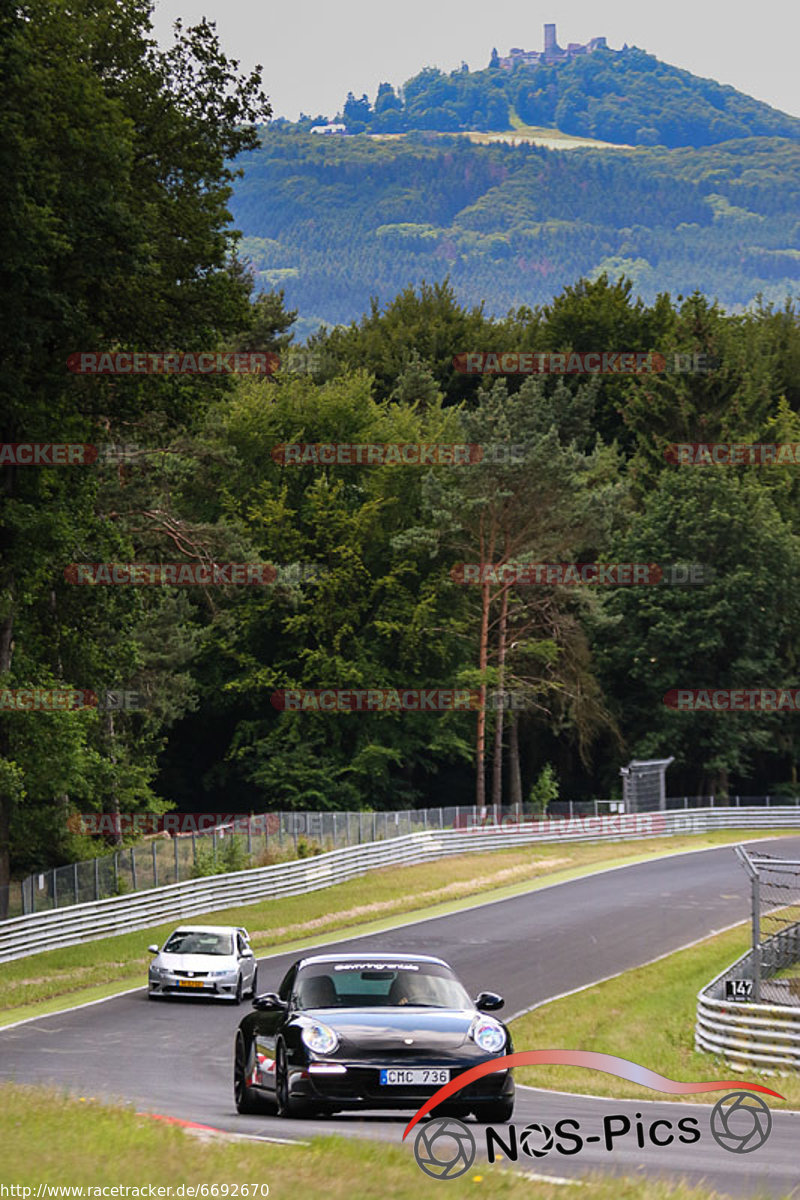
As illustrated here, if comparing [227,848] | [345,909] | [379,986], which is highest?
[379,986]

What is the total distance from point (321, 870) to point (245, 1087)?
34442mm

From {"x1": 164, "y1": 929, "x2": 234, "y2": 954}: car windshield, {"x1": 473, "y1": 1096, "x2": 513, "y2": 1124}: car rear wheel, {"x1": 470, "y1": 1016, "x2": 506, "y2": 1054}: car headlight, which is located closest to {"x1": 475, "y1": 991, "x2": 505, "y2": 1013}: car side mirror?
{"x1": 470, "y1": 1016, "x2": 506, "y2": 1054}: car headlight

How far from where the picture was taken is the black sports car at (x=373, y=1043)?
1113 cm

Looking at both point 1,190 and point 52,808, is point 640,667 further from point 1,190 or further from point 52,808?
point 1,190

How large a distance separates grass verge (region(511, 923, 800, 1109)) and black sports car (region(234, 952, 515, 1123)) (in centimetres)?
557

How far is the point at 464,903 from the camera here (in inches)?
1722

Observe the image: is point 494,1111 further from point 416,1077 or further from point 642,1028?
point 642,1028

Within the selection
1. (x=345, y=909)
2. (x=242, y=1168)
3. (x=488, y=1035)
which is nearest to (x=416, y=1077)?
(x=488, y=1035)

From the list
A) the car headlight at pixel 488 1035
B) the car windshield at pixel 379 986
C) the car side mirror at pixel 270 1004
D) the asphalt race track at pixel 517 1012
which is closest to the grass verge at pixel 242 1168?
the asphalt race track at pixel 517 1012

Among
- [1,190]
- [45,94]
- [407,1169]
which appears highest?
[45,94]

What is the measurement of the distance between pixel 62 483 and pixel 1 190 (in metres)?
7.80

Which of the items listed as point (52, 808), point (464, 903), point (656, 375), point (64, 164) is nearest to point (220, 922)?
point (52, 808)

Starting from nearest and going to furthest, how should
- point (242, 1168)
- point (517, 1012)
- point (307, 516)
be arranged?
1. point (242, 1168)
2. point (517, 1012)
3. point (307, 516)

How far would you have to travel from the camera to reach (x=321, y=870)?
47062 mm
